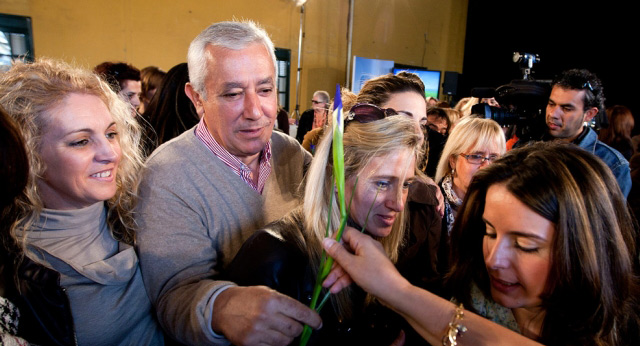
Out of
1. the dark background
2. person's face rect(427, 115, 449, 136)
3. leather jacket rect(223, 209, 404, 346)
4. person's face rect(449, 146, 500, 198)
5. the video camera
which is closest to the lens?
leather jacket rect(223, 209, 404, 346)

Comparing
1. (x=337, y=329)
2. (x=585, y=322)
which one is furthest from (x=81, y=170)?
(x=585, y=322)

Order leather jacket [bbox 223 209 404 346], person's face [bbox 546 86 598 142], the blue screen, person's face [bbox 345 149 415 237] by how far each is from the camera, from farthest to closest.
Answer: the blue screen
person's face [bbox 546 86 598 142]
person's face [bbox 345 149 415 237]
leather jacket [bbox 223 209 404 346]

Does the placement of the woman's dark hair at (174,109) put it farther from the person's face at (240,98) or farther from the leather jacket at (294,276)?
the leather jacket at (294,276)

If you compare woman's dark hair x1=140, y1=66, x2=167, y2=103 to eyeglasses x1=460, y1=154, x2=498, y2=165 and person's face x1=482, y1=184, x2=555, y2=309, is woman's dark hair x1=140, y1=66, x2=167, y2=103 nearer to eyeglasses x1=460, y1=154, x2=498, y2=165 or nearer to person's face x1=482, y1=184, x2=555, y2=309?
eyeglasses x1=460, y1=154, x2=498, y2=165

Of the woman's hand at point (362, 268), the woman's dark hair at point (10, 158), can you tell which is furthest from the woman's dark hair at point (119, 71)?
the woman's hand at point (362, 268)

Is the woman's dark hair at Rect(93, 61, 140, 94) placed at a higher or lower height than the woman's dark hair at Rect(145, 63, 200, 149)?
higher

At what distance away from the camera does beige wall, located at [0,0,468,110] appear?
5.25 metres

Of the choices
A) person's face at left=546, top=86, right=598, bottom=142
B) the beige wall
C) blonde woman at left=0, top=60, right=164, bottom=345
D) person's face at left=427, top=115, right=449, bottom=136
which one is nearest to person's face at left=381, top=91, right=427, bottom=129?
blonde woman at left=0, top=60, right=164, bottom=345

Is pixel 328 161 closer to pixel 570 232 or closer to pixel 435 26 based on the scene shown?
pixel 570 232

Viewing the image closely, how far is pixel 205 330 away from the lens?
94 cm

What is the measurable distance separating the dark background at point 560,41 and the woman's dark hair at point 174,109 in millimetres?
6408

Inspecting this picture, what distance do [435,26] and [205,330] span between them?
10001 mm

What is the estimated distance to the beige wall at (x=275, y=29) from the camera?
525 centimetres

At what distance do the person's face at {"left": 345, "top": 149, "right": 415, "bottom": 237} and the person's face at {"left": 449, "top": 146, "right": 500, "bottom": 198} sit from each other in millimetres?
951
